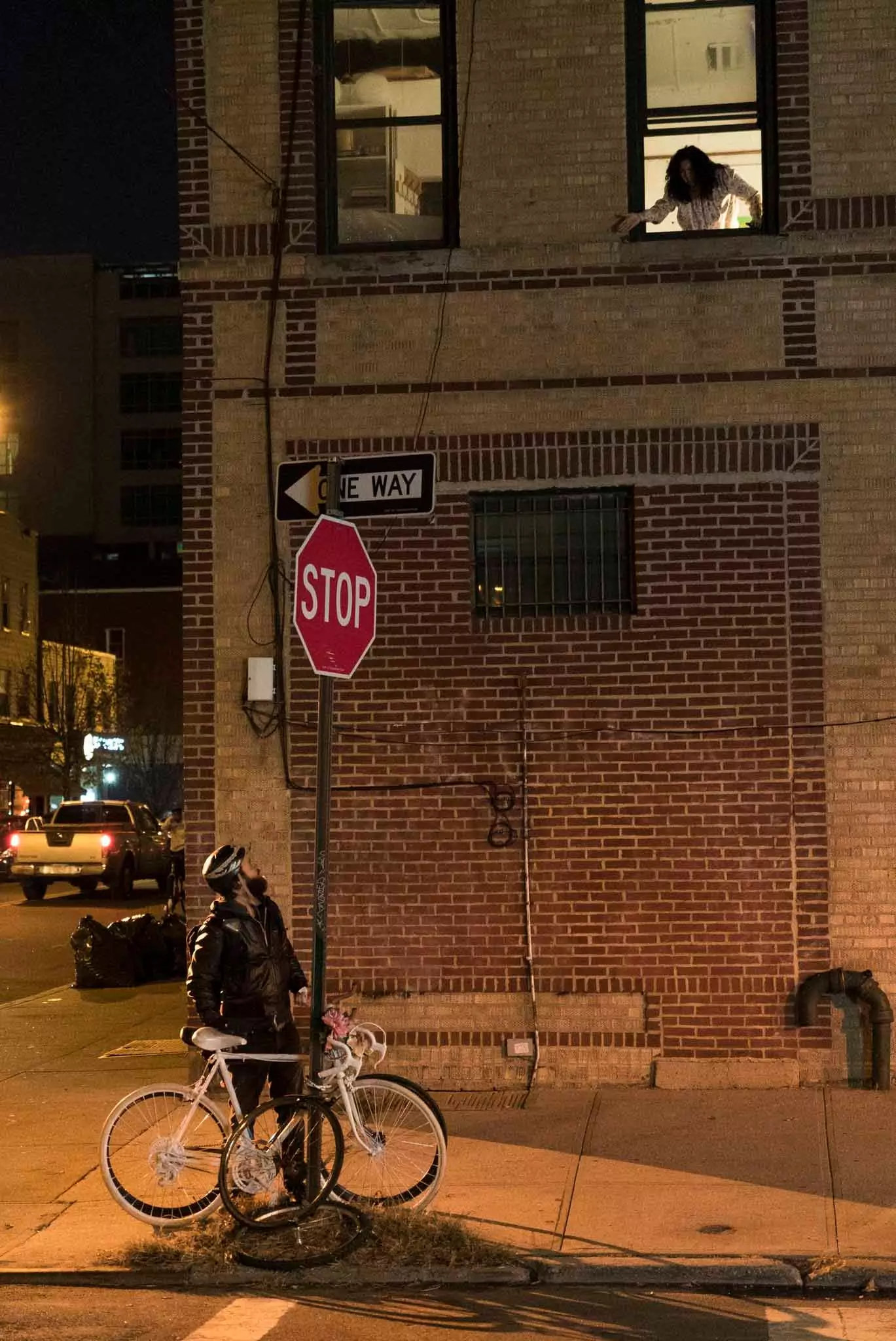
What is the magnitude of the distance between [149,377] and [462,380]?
282ft

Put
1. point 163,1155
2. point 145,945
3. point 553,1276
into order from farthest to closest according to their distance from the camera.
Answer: point 145,945 → point 163,1155 → point 553,1276

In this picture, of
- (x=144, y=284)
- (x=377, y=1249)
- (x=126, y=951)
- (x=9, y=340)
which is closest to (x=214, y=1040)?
(x=377, y=1249)

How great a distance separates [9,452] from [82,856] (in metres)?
67.0

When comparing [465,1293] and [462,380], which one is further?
[462,380]

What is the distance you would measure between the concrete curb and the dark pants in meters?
0.87

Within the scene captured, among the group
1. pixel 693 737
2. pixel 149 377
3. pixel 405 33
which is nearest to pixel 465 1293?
pixel 693 737

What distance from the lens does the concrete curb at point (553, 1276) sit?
22.8 feet

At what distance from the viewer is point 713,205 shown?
11078 mm

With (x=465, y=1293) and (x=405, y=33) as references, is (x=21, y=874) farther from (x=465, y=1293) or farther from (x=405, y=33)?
(x=465, y=1293)

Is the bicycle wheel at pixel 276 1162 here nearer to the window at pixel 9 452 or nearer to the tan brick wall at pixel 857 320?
the tan brick wall at pixel 857 320

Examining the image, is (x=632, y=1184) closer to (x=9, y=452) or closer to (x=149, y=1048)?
(x=149, y=1048)

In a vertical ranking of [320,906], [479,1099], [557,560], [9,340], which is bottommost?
[479,1099]

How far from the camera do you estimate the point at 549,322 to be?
11.0m

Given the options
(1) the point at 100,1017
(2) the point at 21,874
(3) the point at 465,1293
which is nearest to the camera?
(3) the point at 465,1293
